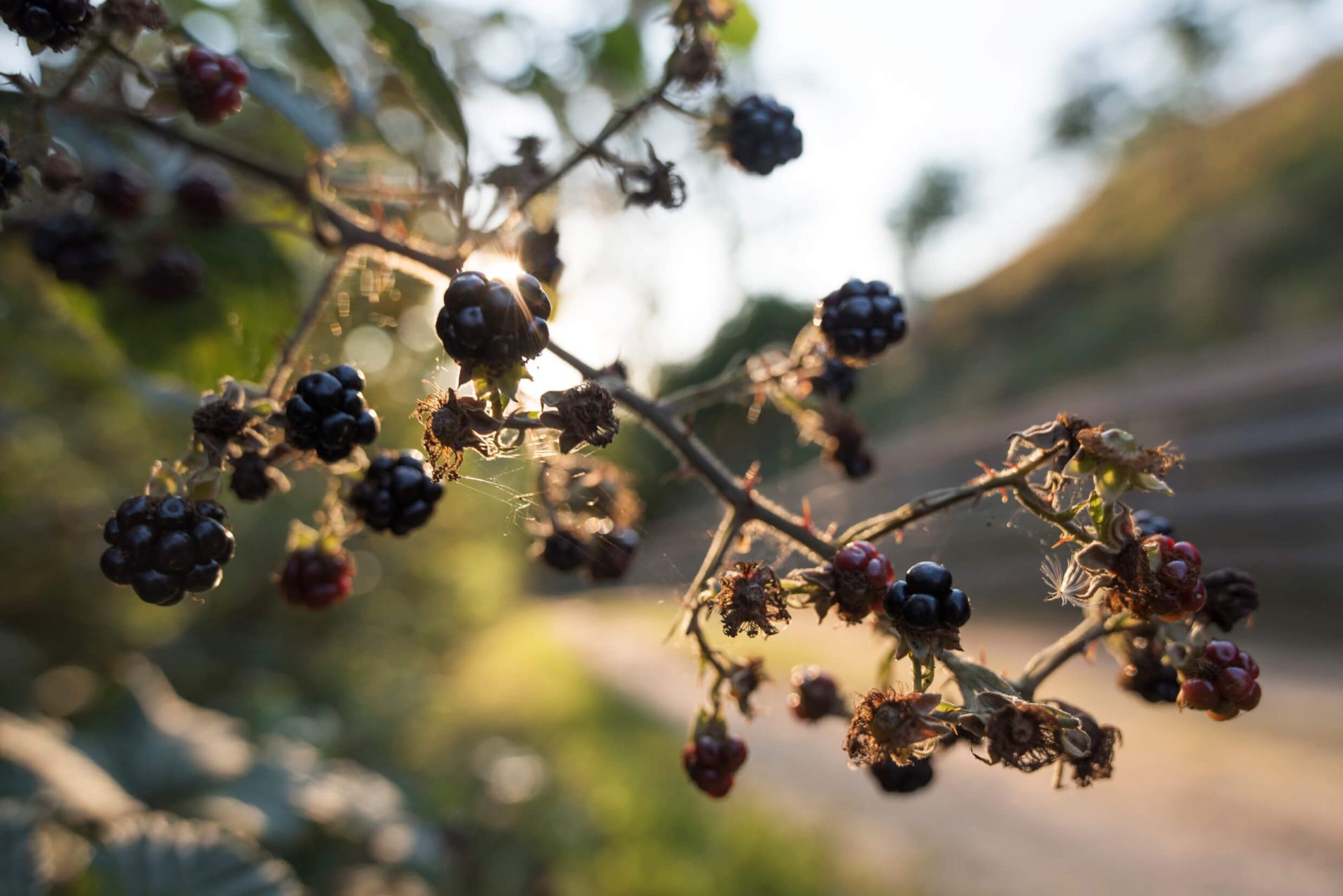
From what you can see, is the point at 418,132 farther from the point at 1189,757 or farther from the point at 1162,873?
the point at 1189,757

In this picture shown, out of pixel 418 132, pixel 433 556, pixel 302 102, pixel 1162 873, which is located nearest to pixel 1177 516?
pixel 1162 873

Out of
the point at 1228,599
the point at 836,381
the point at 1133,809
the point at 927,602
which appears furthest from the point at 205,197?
the point at 1133,809

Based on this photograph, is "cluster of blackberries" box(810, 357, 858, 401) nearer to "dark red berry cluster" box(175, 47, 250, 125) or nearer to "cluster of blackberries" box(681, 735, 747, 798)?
"cluster of blackberries" box(681, 735, 747, 798)

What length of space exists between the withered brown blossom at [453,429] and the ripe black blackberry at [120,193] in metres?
1.59

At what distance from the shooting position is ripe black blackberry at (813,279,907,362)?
1.22 meters

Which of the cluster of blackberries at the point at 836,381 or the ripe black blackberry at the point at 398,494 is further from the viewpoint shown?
the cluster of blackberries at the point at 836,381

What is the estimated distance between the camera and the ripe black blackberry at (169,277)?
6.23 feet

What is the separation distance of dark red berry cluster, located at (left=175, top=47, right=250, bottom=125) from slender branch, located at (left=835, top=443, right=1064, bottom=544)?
1.13 m

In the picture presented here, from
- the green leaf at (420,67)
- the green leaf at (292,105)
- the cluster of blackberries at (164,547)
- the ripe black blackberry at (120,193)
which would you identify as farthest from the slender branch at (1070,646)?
the ripe black blackberry at (120,193)

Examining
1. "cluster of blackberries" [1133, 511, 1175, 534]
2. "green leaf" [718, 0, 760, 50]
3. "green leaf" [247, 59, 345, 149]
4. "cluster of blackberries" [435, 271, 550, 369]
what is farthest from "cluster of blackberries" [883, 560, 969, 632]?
"green leaf" [718, 0, 760, 50]

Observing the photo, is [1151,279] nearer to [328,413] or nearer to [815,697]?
[815,697]

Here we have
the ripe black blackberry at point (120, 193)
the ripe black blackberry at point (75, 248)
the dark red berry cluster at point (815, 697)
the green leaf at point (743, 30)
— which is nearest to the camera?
the dark red berry cluster at point (815, 697)

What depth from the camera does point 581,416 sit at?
2.55 ft

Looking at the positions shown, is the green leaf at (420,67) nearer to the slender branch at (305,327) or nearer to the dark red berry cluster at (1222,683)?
the slender branch at (305,327)
